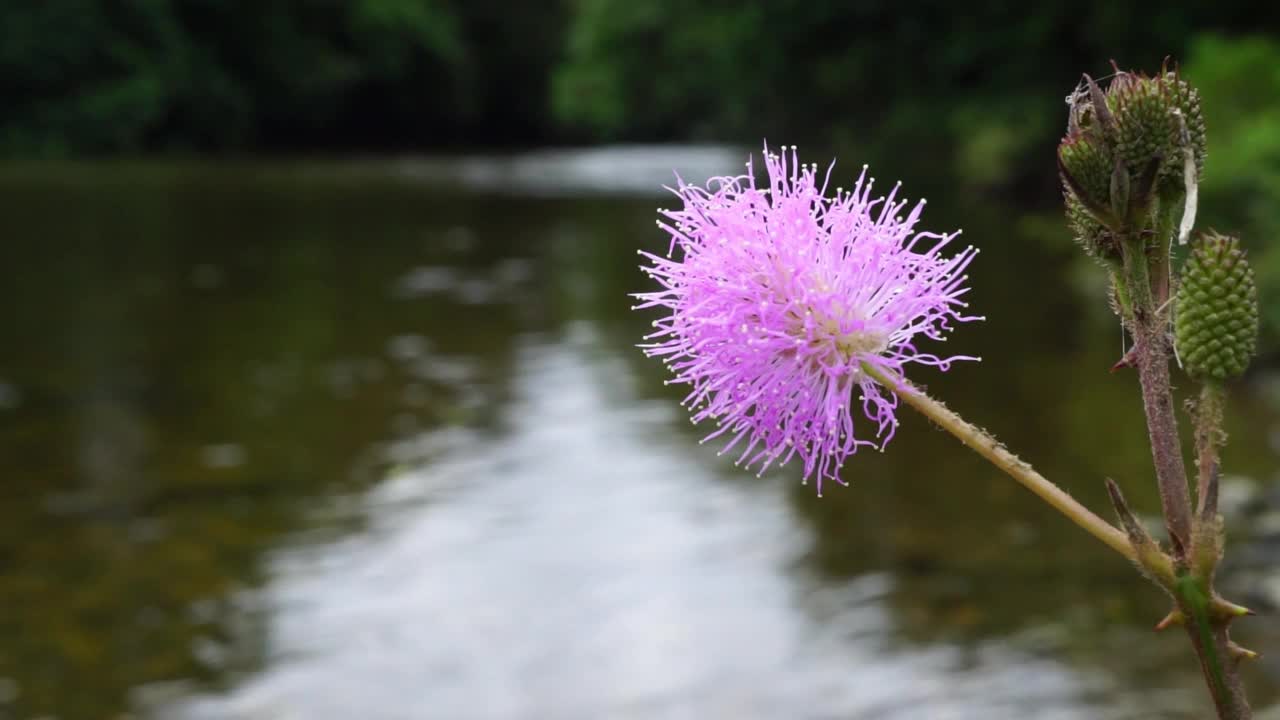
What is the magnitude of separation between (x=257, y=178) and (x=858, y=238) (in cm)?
4259

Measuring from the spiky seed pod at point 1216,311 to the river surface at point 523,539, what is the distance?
532cm

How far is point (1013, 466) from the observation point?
105 cm

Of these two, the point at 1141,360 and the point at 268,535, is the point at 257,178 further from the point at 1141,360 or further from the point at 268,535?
the point at 1141,360

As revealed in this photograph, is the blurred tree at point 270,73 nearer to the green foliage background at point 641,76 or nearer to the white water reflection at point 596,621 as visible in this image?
the green foliage background at point 641,76

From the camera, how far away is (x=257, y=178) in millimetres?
42031

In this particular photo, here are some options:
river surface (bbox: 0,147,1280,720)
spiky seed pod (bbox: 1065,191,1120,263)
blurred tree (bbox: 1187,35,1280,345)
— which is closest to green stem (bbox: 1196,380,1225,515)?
spiky seed pod (bbox: 1065,191,1120,263)

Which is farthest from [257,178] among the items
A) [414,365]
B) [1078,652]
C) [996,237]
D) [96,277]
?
[1078,652]

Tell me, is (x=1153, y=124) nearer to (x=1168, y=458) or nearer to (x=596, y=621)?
(x=1168, y=458)

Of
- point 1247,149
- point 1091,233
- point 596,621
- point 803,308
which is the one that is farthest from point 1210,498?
point 1247,149

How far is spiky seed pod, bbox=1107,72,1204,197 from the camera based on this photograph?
102 cm

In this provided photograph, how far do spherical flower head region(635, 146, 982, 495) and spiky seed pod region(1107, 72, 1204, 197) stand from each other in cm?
19

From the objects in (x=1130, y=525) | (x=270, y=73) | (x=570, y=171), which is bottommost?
(x=1130, y=525)

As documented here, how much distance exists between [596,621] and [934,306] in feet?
20.3

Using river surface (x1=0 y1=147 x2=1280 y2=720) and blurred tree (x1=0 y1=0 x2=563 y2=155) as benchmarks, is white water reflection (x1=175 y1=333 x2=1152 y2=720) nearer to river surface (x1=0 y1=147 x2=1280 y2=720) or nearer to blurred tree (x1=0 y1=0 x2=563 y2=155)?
river surface (x1=0 y1=147 x2=1280 y2=720)
